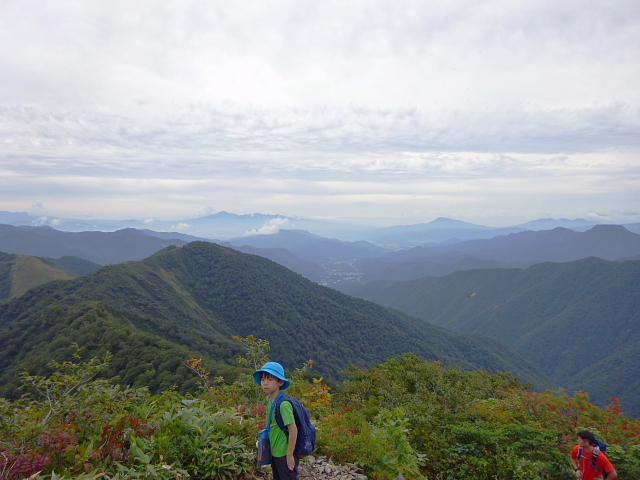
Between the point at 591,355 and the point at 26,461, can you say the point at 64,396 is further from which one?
the point at 591,355

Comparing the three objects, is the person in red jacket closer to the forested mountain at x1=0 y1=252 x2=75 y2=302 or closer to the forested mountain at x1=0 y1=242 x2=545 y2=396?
the forested mountain at x1=0 y1=242 x2=545 y2=396

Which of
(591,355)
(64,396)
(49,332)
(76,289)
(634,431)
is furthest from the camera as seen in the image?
(591,355)

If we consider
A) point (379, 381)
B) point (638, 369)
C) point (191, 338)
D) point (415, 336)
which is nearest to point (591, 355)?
point (638, 369)

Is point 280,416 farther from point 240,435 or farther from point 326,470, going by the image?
point 326,470

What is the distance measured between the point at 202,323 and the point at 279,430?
84086 millimetres

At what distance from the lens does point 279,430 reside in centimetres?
453

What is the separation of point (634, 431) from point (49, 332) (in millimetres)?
61459

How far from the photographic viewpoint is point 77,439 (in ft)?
16.0

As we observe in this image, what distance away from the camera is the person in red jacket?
5.95 meters

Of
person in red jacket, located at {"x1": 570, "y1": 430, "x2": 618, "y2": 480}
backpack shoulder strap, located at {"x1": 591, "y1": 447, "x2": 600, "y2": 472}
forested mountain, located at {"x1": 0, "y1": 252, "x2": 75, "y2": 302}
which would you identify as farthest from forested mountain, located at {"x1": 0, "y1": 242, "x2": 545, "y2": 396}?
forested mountain, located at {"x1": 0, "y1": 252, "x2": 75, "y2": 302}

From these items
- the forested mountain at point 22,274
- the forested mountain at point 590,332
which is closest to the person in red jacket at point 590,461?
the forested mountain at point 22,274

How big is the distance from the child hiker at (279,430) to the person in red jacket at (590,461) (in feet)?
17.6

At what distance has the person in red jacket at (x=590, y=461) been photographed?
5.95m

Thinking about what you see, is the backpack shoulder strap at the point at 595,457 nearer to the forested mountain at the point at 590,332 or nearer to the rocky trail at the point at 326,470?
the rocky trail at the point at 326,470
